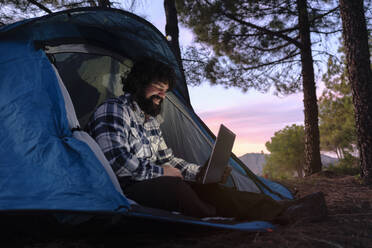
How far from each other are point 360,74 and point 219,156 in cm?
298

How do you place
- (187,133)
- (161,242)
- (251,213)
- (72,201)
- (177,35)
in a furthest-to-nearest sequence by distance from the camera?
(177,35) → (187,133) → (251,213) → (161,242) → (72,201)

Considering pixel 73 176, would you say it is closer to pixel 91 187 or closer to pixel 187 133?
pixel 91 187

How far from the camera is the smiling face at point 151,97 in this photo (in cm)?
220

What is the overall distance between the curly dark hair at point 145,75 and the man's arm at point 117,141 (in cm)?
30

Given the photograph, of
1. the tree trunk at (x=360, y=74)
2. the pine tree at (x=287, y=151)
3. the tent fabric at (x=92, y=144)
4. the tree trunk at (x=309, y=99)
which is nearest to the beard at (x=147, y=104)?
the tent fabric at (x=92, y=144)

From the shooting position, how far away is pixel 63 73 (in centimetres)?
280

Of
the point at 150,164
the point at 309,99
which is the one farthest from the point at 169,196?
the point at 309,99

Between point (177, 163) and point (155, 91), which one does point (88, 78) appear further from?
point (177, 163)

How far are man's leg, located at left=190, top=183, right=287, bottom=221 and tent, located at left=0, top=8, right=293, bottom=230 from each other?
182mm

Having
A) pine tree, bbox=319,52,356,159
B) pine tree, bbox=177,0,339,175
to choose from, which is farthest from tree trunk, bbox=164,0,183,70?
pine tree, bbox=319,52,356,159

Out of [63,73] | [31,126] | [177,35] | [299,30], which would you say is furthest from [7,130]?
[299,30]

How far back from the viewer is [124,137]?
72.9 inches

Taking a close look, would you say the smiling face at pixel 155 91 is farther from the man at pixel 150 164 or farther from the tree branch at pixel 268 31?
the tree branch at pixel 268 31

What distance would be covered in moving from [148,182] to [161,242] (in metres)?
0.33
